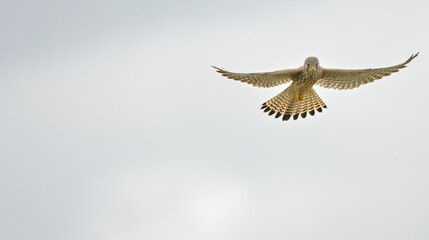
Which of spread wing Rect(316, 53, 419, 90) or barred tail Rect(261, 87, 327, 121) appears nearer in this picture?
spread wing Rect(316, 53, 419, 90)

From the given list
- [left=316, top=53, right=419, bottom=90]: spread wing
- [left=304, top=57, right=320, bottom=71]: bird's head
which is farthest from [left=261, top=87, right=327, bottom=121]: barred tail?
[left=304, top=57, right=320, bottom=71]: bird's head

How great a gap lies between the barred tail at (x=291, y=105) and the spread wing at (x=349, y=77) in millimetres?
455

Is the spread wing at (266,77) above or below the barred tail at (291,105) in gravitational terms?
above

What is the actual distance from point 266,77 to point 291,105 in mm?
1409

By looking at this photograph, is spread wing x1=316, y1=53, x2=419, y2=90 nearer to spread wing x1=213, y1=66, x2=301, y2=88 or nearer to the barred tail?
the barred tail

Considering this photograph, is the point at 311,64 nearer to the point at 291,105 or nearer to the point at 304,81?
the point at 304,81

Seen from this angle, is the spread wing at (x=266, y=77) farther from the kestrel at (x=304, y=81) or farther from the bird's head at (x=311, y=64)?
the bird's head at (x=311, y=64)

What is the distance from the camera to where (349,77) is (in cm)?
1845

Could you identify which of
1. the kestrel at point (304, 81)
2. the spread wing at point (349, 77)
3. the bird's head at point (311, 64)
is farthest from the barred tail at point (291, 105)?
the bird's head at point (311, 64)

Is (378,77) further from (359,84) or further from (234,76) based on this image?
(234,76)

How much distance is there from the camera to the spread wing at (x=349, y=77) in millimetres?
17875

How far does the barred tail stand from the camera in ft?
62.3

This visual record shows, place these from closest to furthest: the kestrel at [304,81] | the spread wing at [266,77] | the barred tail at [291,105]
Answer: the spread wing at [266,77]
the kestrel at [304,81]
the barred tail at [291,105]

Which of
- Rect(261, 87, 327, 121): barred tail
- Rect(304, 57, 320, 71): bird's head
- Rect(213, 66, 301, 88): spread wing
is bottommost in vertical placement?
Rect(261, 87, 327, 121): barred tail
